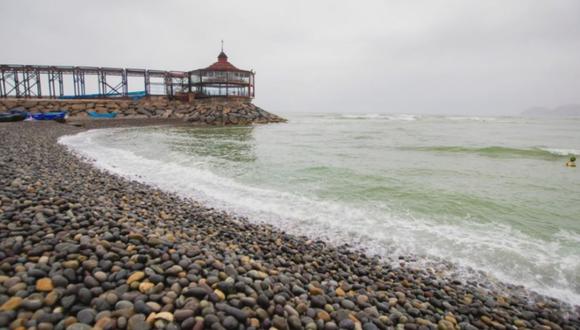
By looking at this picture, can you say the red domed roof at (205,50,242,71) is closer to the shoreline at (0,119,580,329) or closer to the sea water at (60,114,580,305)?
the sea water at (60,114,580,305)

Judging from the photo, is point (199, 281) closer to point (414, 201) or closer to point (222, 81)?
point (414, 201)

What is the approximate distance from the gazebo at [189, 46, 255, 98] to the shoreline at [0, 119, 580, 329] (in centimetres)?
4268

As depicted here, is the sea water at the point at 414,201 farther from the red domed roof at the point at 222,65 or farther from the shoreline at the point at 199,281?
the red domed roof at the point at 222,65

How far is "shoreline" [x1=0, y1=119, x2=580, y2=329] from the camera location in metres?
2.33

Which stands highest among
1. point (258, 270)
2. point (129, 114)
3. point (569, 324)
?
point (129, 114)

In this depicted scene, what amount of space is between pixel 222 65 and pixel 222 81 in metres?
2.89

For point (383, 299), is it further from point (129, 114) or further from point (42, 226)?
point (129, 114)

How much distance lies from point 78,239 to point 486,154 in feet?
61.7

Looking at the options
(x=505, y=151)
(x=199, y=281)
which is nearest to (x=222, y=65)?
(x=505, y=151)

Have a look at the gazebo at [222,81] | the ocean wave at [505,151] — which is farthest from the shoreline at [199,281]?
the gazebo at [222,81]

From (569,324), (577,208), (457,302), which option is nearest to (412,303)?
(457,302)

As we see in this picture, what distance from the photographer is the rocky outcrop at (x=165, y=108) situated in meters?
36.5

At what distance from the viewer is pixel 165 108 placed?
4294 centimetres

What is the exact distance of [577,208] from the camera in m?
7.29
